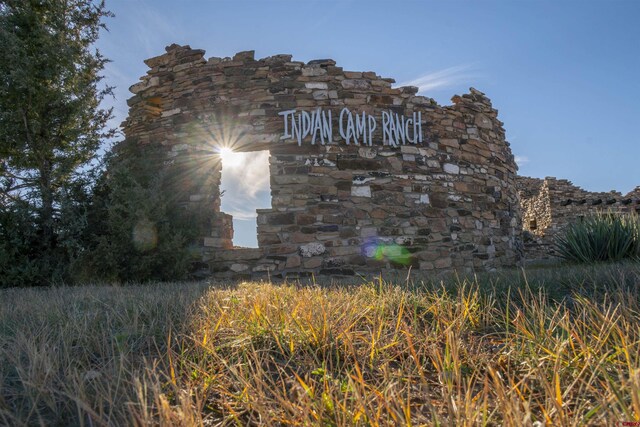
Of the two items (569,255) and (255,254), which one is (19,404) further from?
(569,255)

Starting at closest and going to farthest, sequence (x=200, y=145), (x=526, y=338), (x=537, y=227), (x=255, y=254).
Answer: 1. (x=526, y=338)
2. (x=255, y=254)
3. (x=200, y=145)
4. (x=537, y=227)

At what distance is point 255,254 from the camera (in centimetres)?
739

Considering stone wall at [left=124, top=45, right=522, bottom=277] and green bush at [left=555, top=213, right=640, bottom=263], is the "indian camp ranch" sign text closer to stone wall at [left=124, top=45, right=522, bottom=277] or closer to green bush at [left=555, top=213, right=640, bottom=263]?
stone wall at [left=124, top=45, right=522, bottom=277]

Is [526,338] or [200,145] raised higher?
[200,145]

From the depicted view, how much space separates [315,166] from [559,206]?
11.6m

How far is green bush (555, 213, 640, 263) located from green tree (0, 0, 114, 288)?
28.3 feet

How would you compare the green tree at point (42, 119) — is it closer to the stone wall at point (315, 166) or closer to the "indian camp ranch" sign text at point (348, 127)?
the stone wall at point (315, 166)

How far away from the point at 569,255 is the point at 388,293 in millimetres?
6034

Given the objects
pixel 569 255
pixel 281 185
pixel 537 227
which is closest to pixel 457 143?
pixel 569 255

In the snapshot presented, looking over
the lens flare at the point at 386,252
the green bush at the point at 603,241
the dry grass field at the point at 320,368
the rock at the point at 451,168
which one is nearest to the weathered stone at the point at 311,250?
the lens flare at the point at 386,252

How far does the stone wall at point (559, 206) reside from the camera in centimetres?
1430

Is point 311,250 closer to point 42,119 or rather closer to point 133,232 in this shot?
point 133,232

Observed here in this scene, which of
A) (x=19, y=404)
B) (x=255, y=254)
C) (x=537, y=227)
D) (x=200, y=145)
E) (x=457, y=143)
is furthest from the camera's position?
(x=537, y=227)

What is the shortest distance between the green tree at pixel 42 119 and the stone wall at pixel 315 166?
111 centimetres
